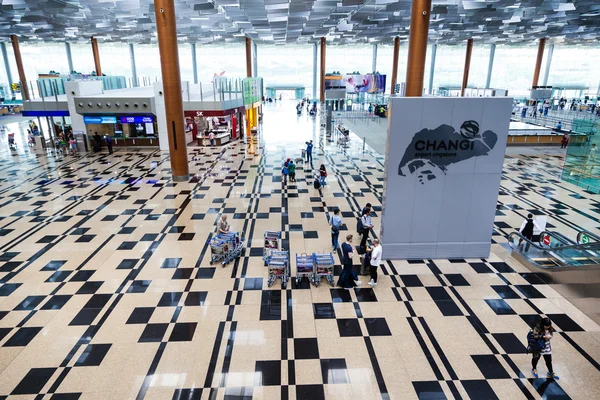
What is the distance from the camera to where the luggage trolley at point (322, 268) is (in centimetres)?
784

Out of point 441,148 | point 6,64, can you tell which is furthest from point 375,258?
point 6,64

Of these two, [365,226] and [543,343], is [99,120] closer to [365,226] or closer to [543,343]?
[365,226]

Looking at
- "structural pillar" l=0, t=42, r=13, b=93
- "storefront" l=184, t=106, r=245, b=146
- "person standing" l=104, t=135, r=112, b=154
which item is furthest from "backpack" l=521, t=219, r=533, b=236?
"structural pillar" l=0, t=42, r=13, b=93

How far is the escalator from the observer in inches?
294

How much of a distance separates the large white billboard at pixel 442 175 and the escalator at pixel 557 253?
34.9 inches

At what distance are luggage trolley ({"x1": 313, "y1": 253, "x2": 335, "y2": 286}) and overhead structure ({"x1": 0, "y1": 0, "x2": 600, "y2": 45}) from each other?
16458 mm

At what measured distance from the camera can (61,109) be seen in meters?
22.1

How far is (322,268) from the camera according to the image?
794cm

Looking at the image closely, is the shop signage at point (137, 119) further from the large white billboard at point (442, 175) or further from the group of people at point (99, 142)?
the large white billboard at point (442, 175)

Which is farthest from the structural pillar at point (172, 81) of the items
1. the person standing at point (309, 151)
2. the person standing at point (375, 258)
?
the person standing at point (375, 258)

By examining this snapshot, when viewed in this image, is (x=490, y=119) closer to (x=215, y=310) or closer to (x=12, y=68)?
(x=215, y=310)

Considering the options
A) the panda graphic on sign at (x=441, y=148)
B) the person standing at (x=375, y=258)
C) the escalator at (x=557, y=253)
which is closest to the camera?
the escalator at (x=557, y=253)

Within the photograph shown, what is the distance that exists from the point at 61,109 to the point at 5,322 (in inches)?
759

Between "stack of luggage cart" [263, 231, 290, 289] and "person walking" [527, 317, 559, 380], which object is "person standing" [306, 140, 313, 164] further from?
"person walking" [527, 317, 559, 380]
